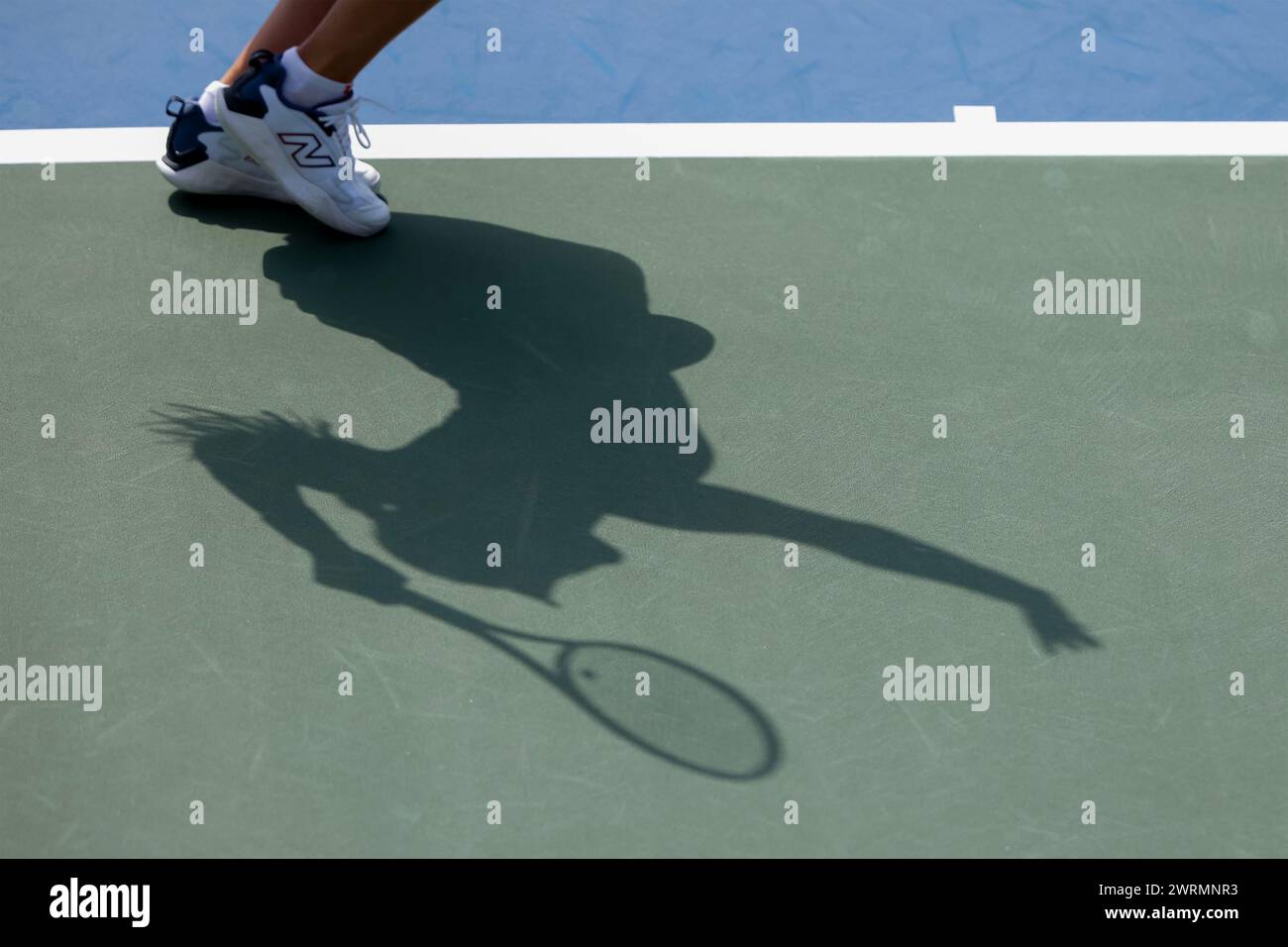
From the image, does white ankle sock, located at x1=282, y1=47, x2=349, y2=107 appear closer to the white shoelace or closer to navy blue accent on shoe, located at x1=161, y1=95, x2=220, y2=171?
the white shoelace

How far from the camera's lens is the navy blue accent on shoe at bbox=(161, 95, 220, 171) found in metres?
4.39

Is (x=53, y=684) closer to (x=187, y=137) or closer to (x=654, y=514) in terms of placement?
(x=654, y=514)

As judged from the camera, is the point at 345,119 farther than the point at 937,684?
Yes

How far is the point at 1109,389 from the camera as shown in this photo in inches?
157

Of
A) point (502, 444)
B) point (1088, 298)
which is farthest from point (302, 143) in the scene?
point (1088, 298)

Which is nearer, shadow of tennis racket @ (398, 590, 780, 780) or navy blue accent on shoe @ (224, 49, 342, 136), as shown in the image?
shadow of tennis racket @ (398, 590, 780, 780)

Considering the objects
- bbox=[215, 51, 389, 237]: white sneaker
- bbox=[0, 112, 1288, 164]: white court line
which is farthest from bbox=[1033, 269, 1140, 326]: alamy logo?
bbox=[215, 51, 389, 237]: white sneaker

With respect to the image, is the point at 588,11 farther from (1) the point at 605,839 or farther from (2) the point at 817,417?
(1) the point at 605,839

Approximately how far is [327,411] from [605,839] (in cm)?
149

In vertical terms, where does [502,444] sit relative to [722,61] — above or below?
below

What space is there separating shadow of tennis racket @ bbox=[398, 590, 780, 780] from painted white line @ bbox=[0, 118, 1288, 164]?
181 cm

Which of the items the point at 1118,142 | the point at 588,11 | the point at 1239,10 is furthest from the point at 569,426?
the point at 1239,10

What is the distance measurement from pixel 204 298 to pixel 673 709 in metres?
→ 1.92

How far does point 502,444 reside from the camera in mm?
3943
